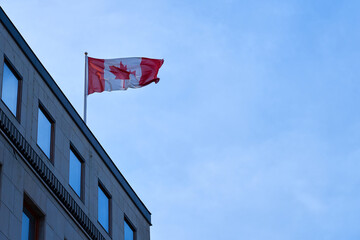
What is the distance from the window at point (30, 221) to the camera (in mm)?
31812

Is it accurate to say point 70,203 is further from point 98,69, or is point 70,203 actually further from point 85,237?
point 98,69

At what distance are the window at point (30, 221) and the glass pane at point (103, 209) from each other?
7068 mm

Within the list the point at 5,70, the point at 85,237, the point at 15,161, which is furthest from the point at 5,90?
the point at 85,237

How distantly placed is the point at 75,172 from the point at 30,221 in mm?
5836

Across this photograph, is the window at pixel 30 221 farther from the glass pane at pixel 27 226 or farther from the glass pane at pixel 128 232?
the glass pane at pixel 128 232

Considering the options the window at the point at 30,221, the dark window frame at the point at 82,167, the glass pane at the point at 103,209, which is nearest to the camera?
the window at the point at 30,221

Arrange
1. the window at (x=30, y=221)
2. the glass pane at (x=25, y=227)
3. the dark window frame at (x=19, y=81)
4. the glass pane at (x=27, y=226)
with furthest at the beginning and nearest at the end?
the dark window frame at (x=19, y=81), the window at (x=30, y=221), the glass pane at (x=27, y=226), the glass pane at (x=25, y=227)

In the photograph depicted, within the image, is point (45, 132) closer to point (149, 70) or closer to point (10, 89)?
point (10, 89)

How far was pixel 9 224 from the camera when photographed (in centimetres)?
2973

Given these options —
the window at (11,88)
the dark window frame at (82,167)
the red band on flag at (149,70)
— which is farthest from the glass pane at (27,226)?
the red band on flag at (149,70)

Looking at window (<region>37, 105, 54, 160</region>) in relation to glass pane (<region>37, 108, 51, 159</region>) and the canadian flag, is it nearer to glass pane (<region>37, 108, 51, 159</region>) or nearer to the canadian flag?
glass pane (<region>37, 108, 51, 159</region>)

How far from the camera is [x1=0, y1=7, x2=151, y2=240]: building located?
3119 cm

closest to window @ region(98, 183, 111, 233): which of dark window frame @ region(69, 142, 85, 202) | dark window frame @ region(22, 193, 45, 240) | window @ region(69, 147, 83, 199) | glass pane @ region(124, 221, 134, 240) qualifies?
dark window frame @ region(69, 142, 85, 202)

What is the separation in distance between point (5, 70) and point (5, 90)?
0.95 m
